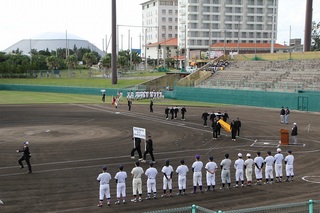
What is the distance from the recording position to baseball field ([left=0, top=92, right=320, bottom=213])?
15570 mm

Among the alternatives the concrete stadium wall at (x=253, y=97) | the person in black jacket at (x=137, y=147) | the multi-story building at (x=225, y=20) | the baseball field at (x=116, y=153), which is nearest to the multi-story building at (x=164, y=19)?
the multi-story building at (x=225, y=20)

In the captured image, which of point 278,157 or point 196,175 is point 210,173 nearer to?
point 196,175

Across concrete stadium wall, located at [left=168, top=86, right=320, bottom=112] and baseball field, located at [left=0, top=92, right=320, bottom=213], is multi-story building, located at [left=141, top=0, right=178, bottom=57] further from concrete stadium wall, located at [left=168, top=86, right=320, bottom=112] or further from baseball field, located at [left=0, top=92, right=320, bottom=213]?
baseball field, located at [left=0, top=92, right=320, bottom=213]

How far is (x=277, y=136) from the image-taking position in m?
31.7

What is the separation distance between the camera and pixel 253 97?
58375 mm

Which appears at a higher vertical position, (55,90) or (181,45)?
(181,45)

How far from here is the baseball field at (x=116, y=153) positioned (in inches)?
613

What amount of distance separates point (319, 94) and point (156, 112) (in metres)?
19.9

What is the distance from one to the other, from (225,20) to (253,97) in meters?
89.7

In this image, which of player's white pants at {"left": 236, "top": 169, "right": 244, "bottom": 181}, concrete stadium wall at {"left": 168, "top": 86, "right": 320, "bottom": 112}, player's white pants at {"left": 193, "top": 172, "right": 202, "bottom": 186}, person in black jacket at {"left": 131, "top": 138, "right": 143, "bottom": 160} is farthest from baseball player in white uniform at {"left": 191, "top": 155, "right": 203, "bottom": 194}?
concrete stadium wall at {"left": 168, "top": 86, "right": 320, "bottom": 112}

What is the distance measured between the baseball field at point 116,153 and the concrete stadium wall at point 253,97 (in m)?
3.85

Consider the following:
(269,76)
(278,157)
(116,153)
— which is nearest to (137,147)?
(116,153)

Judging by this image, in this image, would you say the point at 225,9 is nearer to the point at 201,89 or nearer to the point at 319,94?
the point at 201,89

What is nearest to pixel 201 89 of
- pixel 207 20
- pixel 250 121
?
pixel 250 121
